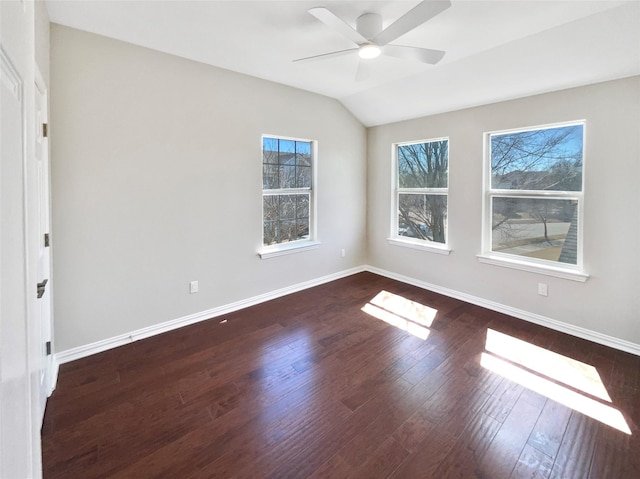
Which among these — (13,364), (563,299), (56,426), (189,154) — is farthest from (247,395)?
(563,299)

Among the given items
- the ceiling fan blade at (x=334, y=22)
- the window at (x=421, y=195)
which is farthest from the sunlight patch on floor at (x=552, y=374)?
the ceiling fan blade at (x=334, y=22)

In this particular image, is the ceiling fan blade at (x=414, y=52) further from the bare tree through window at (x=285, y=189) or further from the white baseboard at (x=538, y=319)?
the white baseboard at (x=538, y=319)

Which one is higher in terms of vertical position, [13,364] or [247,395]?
[13,364]

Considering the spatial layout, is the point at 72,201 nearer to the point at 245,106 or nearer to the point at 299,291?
the point at 245,106

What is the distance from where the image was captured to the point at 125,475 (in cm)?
157

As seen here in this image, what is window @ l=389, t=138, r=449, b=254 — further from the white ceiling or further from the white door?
the white door

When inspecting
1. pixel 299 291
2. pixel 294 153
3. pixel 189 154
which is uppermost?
pixel 294 153

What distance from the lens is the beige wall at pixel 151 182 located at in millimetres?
2480

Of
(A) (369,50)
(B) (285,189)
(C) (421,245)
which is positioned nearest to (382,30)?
(A) (369,50)

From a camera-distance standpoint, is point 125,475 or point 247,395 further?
point 247,395

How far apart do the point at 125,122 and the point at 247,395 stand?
8.01 ft

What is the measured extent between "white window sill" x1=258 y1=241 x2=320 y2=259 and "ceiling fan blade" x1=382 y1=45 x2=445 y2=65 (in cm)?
241

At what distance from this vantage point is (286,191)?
13.2ft

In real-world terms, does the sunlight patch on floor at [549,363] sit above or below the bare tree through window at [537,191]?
below
